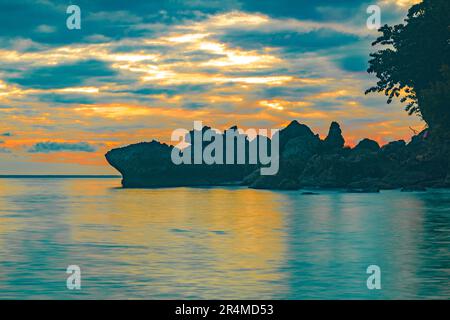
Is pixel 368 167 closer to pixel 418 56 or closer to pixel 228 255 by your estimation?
pixel 418 56

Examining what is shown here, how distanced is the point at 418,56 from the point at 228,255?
85.5 metres

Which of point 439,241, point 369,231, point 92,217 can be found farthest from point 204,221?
point 439,241

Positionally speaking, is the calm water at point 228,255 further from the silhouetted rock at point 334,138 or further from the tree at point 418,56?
the silhouetted rock at point 334,138

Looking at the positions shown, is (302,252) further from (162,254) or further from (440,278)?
(440,278)

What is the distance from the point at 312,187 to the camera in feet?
517

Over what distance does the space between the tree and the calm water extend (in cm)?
4739

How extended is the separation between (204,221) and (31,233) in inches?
745

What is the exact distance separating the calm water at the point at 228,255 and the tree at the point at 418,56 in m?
47.4

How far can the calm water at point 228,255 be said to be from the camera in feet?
96.2

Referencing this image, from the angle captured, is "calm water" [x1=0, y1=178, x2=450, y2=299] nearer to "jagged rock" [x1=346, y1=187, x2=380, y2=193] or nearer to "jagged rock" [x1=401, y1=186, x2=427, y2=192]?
"jagged rock" [x1=401, y1=186, x2=427, y2=192]

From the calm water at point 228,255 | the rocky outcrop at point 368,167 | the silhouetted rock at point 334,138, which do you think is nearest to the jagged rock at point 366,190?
the rocky outcrop at point 368,167

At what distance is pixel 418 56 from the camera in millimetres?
118125

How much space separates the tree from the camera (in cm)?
11319

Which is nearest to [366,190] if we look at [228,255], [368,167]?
[368,167]
